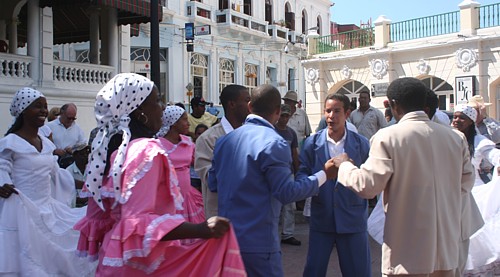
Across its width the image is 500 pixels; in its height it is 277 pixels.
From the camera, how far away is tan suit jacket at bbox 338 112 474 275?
11.3ft

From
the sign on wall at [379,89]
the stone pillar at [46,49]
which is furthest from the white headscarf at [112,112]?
the sign on wall at [379,89]

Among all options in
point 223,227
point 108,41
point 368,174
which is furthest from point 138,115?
point 108,41

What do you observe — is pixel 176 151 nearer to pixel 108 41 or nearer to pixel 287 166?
pixel 287 166

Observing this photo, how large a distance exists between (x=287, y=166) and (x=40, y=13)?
12.0 metres

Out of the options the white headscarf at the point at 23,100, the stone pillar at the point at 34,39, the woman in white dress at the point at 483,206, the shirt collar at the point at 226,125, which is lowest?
the woman in white dress at the point at 483,206

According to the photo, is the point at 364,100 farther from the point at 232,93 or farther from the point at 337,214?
the point at 337,214

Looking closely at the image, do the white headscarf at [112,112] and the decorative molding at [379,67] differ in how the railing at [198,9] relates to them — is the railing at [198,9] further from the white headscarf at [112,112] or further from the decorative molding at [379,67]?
the white headscarf at [112,112]

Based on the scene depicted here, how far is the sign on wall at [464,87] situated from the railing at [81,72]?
41.7ft

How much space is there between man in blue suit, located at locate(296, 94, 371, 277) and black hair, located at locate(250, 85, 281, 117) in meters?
0.84

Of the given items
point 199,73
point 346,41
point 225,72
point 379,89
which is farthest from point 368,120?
point 225,72

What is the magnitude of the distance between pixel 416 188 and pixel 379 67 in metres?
21.0

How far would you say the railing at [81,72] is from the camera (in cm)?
1389

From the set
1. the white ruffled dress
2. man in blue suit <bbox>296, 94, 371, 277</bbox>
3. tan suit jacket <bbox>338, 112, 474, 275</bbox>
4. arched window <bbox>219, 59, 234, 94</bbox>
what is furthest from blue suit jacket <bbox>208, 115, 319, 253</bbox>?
arched window <bbox>219, 59, 234, 94</bbox>

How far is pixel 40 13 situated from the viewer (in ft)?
45.0
